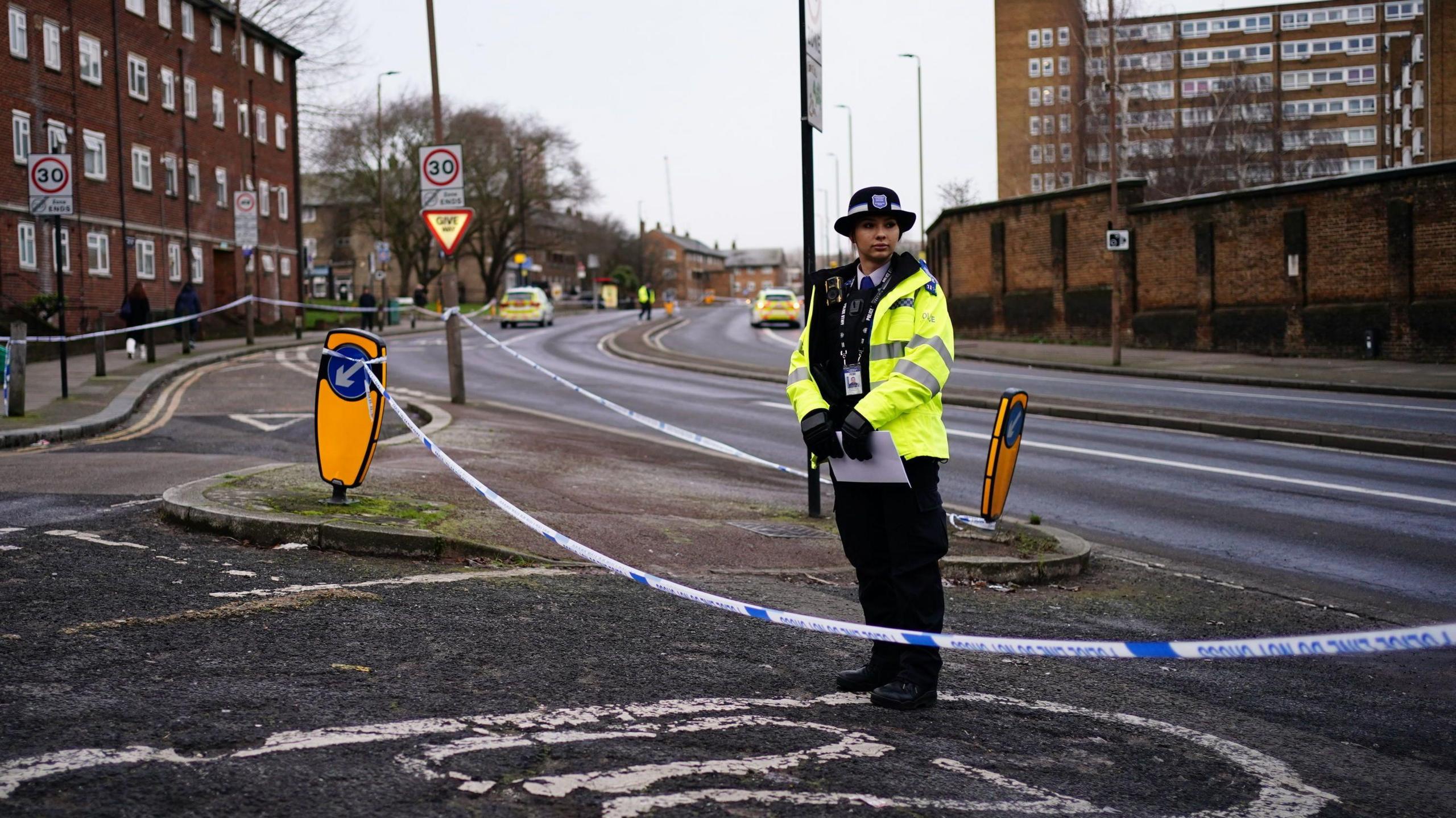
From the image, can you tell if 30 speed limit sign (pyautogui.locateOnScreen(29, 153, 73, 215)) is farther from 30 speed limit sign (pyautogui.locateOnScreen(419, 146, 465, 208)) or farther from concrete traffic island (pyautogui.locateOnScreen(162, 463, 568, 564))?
concrete traffic island (pyautogui.locateOnScreen(162, 463, 568, 564))

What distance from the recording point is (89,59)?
38.5m

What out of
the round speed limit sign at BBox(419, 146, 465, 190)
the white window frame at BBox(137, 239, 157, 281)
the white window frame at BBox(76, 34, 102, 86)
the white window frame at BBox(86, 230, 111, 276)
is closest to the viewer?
the round speed limit sign at BBox(419, 146, 465, 190)

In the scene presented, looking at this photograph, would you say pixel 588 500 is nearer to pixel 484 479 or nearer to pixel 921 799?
pixel 484 479

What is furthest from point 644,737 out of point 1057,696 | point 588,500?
point 588,500

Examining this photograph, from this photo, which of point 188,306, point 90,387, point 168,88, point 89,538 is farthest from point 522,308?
→ point 89,538

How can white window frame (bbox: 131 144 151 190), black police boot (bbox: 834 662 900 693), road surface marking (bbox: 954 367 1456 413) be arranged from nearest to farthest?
black police boot (bbox: 834 662 900 693)
road surface marking (bbox: 954 367 1456 413)
white window frame (bbox: 131 144 151 190)

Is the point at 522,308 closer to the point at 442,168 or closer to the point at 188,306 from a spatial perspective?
the point at 188,306

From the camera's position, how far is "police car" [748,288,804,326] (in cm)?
5188

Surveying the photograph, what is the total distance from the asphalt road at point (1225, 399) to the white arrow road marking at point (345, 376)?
1154 cm

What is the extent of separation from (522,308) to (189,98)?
45.8 feet

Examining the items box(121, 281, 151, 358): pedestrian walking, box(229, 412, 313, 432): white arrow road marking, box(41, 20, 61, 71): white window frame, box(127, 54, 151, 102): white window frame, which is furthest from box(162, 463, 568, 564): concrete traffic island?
box(127, 54, 151, 102): white window frame

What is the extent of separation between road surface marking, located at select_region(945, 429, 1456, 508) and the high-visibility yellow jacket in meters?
7.63

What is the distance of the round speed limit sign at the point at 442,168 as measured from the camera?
17.0 metres

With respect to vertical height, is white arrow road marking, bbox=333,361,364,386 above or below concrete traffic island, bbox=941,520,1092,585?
above
